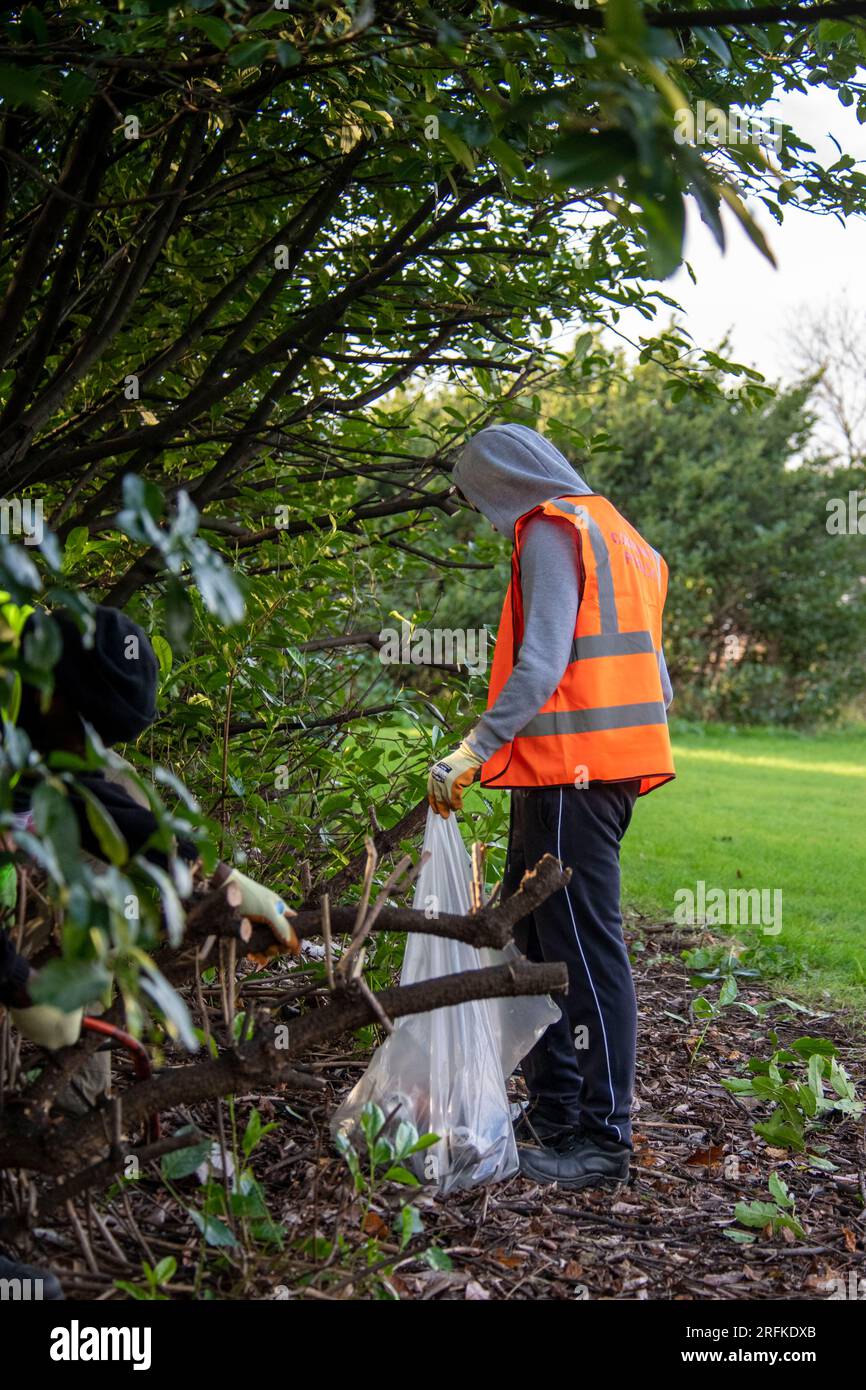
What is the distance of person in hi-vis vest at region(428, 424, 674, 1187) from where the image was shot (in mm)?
2930

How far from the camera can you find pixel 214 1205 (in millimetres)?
2174

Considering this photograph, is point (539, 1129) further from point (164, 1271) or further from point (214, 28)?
point (214, 28)

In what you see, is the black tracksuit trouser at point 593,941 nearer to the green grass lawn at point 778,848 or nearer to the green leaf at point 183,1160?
the green leaf at point 183,1160

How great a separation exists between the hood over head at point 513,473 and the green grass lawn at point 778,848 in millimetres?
2578

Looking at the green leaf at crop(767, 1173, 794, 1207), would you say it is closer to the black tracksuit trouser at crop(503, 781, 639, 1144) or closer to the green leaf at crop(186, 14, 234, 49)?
the black tracksuit trouser at crop(503, 781, 639, 1144)

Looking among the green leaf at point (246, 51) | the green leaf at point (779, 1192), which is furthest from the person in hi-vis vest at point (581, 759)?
the green leaf at point (246, 51)

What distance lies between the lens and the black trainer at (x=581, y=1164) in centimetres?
292

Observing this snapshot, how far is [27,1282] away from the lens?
77.3 inches

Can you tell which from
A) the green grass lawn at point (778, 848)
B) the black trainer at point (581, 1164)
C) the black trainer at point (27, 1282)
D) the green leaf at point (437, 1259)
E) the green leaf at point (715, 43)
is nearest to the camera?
the green leaf at point (715, 43)

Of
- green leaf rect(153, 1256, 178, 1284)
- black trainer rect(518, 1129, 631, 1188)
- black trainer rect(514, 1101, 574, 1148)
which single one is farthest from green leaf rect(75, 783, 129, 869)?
black trainer rect(514, 1101, 574, 1148)

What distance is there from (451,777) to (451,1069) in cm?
70

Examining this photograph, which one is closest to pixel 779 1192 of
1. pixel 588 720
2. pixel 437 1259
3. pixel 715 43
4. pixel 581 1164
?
pixel 581 1164

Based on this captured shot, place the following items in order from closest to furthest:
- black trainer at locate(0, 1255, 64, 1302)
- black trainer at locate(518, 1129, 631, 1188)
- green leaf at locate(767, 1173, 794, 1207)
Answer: black trainer at locate(0, 1255, 64, 1302)
green leaf at locate(767, 1173, 794, 1207)
black trainer at locate(518, 1129, 631, 1188)

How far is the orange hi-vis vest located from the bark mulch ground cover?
0.98m
